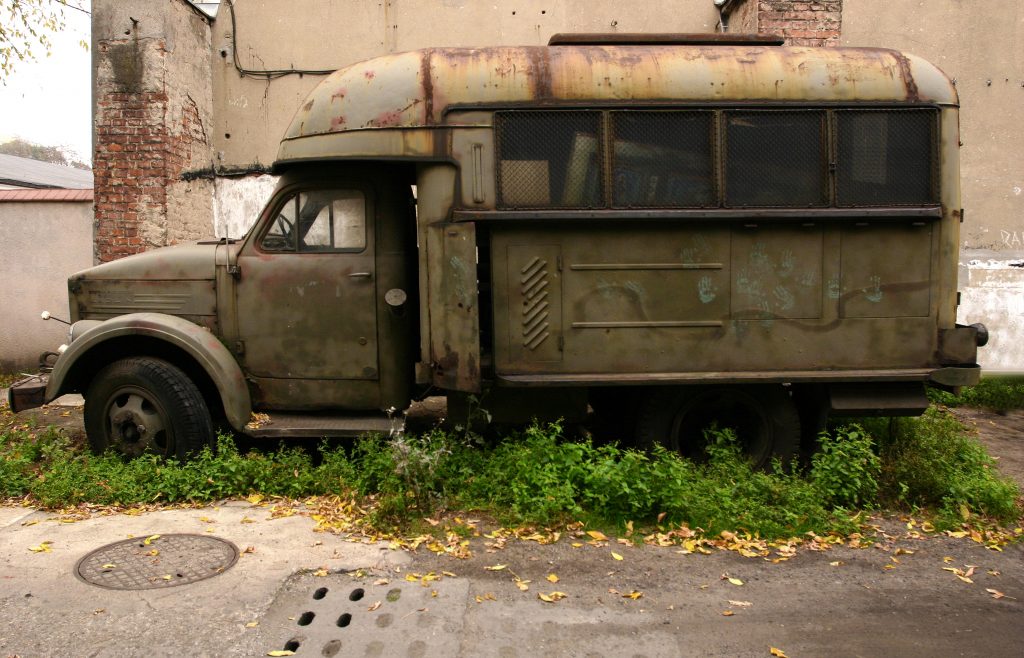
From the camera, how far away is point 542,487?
4855mm

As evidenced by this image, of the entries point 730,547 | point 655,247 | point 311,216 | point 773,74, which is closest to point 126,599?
point 311,216

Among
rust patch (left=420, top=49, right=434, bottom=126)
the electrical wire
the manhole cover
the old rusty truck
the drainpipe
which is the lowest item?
the manhole cover

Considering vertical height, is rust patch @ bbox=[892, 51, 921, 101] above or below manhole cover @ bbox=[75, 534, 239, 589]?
Answer: above

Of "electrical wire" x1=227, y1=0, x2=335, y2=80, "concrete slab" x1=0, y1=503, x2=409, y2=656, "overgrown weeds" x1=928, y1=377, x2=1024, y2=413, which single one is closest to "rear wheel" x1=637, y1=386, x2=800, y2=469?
"concrete slab" x1=0, y1=503, x2=409, y2=656

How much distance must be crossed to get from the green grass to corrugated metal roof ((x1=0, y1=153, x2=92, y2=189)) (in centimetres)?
1623

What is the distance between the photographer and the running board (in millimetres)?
5453

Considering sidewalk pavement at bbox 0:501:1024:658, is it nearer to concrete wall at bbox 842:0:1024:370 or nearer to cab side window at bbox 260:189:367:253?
cab side window at bbox 260:189:367:253

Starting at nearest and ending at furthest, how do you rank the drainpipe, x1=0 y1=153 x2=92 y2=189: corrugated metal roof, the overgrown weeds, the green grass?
the green grass < the overgrown weeds < the drainpipe < x1=0 y1=153 x2=92 y2=189: corrugated metal roof

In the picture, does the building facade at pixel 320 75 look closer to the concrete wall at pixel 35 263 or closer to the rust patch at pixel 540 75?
the concrete wall at pixel 35 263

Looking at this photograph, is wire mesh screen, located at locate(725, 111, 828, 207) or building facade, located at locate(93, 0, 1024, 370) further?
building facade, located at locate(93, 0, 1024, 370)

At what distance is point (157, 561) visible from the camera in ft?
13.9

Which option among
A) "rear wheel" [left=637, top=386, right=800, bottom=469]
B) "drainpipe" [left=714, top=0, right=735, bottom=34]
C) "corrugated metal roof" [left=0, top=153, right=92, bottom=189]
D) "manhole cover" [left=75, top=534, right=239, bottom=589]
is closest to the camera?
"manhole cover" [left=75, top=534, right=239, bottom=589]

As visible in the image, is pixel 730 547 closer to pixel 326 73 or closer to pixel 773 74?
pixel 773 74

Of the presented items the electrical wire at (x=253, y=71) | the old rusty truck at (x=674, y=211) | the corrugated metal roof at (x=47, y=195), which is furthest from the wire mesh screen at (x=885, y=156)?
the corrugated metal roof at (x=47, y=195)
